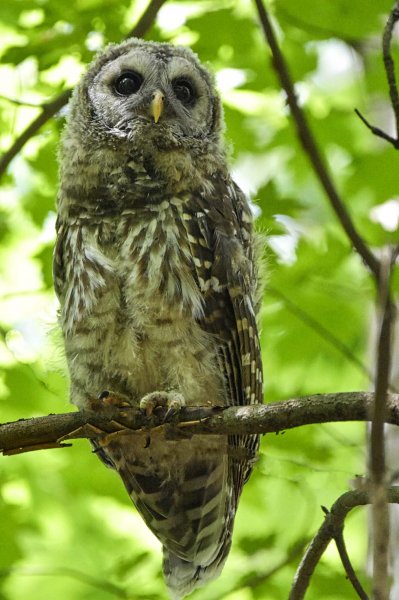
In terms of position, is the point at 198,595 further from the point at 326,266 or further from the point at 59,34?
the point at 59,34

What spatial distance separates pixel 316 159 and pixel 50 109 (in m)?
2.82

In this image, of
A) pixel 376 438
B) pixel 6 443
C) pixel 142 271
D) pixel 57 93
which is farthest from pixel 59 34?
pixel 376 438

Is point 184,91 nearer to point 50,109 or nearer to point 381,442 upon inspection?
point 50,109

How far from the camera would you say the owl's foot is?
331 cm

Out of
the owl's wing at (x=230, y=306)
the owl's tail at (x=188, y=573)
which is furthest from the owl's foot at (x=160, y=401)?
the owl's tail at (x=188, y=573)

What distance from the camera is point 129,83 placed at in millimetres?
4367

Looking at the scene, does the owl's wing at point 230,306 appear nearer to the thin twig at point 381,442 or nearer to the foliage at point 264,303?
the foliage at point 264,303

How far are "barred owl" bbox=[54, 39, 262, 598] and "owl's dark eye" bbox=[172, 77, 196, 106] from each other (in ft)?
0.17

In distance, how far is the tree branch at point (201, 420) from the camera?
8.08ft

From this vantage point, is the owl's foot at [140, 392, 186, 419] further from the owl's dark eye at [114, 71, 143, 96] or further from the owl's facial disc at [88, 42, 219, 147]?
the owl's dark eye at [114, 71, 143, 96]

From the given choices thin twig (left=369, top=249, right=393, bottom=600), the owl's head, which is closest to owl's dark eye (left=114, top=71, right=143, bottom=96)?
the owl's head

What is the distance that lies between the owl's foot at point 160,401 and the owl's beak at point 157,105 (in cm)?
129

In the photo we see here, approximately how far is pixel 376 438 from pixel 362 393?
749mm

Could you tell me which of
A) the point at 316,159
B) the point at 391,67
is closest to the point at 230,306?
the point at 391,67
